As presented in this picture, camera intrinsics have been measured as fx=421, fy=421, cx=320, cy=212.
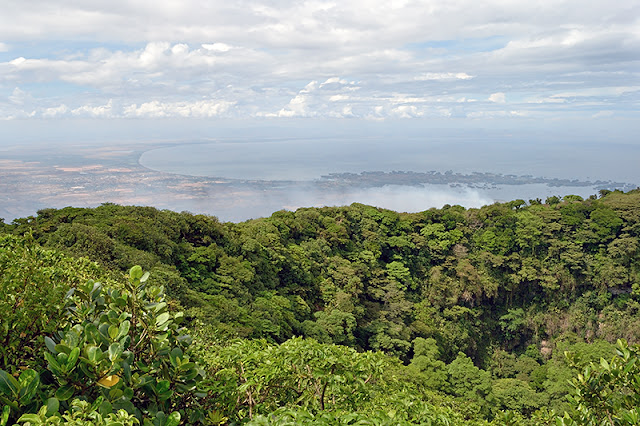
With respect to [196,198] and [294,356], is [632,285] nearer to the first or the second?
[294,356]

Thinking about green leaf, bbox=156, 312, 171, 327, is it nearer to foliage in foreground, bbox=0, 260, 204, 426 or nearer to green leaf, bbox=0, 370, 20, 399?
foliage in foreground, bbox=0, 260, 204, 426

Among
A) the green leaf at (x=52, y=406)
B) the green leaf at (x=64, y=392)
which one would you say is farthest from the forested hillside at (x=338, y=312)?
the green leaf at (x=52, y=406)

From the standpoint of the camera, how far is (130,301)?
7.37 ft

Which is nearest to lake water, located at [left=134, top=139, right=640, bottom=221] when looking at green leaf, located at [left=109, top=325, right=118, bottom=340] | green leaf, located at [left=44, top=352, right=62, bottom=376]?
green leaf, located at [left=109, top=325, right=118, bottom=340]

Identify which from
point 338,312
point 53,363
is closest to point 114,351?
point 53,363

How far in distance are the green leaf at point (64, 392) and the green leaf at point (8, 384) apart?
0.19 meters

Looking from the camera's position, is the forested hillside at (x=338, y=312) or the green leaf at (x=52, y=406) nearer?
the green leaf at (x=52, y=406)

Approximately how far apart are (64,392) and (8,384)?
25 cm

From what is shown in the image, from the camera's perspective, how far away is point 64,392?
1919 millimetres

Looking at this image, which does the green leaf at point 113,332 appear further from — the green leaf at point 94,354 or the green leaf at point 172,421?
the green leaf at point 172,421

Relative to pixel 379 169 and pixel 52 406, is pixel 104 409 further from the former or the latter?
pixel 379 169

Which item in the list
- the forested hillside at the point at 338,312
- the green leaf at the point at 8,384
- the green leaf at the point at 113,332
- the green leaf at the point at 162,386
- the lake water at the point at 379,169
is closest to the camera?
the green leaf at the point at 8,384

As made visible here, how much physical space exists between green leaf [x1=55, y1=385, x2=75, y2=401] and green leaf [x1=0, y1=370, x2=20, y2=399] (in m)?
0.19

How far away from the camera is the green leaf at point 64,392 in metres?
1.90
